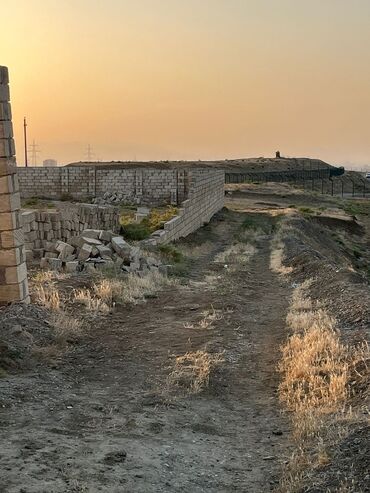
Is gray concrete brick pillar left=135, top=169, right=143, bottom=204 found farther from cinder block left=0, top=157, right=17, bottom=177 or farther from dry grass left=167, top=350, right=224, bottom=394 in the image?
dry grass left=167, top=350, right=224, bottom=394

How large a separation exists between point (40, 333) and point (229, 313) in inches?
162

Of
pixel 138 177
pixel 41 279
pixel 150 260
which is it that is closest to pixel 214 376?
pixel 41 279

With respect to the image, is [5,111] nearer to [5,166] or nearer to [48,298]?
[5,166]

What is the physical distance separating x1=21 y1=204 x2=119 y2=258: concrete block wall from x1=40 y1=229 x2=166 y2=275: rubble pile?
20.3 inches

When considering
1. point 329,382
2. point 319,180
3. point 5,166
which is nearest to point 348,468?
point 329,382

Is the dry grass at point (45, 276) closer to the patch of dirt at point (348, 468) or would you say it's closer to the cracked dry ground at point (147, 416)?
the cracked dry ground at point (147, 416)

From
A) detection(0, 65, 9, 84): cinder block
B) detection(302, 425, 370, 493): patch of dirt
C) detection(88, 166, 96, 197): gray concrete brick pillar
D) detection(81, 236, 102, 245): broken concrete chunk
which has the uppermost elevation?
detection(0, 65, 9, 84): cinder block

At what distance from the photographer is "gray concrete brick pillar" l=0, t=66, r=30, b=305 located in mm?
10031

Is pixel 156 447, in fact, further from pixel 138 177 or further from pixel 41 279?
pixel 138 177

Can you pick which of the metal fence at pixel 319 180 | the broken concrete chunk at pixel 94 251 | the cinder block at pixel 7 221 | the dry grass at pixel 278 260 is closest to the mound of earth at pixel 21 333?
the cinder block at pixel 7 221

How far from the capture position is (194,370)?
7.87 meters

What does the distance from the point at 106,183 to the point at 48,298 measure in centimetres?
2082

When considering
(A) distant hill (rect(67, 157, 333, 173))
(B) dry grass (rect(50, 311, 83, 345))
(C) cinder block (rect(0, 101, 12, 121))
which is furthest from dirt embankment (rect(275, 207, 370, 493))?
(A) distant hill (rect(67, 157, 333, 173))

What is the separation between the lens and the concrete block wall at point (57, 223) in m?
16.2
